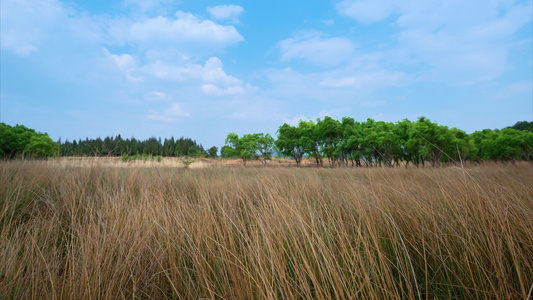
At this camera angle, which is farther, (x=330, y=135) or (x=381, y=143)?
(x=330, y=135)

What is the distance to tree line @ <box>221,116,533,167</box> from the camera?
19.2 metres

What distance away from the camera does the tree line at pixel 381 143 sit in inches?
754

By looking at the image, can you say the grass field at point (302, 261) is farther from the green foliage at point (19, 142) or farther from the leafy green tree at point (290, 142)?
the green foliage at point (19, 142)

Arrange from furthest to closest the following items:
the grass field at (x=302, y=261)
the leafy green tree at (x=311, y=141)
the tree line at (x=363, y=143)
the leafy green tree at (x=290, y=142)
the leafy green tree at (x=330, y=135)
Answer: the leafy green tree at (x=290, y=142) < the leafy green tree at (x=311, y=141) < the leafy green tree at (x=330, y=135) < the tree line at (x=363, y=143) < the grass field at (x=302, y=261)

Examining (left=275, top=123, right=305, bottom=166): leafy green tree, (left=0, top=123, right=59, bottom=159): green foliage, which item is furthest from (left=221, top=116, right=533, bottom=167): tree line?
(left=0, top=123, right=59, bottom=159): green foliage

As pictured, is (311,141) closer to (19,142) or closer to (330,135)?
(330,135)

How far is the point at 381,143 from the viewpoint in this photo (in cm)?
2112

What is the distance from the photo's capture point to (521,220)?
4.79ft

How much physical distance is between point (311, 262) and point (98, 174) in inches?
189

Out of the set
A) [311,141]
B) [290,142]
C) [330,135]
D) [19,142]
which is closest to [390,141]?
[330,135]

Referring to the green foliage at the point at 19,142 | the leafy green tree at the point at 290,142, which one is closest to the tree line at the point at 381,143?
the leafy green tree at the point at 290,142

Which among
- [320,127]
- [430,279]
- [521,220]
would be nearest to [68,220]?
[430,279]

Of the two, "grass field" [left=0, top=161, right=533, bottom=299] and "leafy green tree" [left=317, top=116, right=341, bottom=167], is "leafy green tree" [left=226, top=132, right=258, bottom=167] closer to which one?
"leafy green tree" [left=317, top=116, right=341, bottom=167]

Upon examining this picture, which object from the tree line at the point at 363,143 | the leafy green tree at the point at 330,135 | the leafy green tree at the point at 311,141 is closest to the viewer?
the tree line at the point at 363,143
